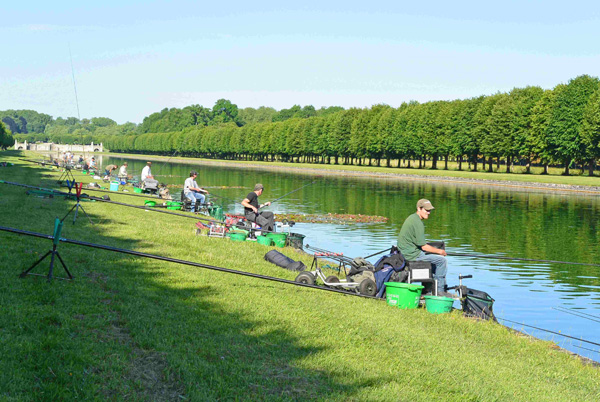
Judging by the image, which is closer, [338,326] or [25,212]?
[338,326]

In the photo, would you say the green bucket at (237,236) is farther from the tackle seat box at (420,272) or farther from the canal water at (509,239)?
the tackle seat box at (420,272)

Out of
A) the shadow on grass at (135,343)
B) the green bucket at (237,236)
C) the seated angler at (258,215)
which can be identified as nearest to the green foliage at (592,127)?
the seated angler at (258,215)

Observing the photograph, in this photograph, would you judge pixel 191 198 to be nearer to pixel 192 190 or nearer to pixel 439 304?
pixel 192 190

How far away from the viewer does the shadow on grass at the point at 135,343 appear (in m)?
6.19

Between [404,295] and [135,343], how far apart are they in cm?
598

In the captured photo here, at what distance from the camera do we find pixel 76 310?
816 cm

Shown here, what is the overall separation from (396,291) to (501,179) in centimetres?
6434

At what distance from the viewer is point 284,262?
48.8 feet

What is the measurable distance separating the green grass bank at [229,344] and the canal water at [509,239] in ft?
13.7

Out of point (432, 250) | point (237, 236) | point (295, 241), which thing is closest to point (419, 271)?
point (432, 250)

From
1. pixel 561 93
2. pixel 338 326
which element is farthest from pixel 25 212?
pixel 561 93

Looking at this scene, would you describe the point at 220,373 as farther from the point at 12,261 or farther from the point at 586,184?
the point at 586,184

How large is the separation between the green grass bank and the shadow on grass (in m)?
0.02

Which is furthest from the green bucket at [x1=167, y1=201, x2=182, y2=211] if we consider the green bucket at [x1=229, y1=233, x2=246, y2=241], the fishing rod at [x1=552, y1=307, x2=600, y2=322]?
the fishing rod at [x1=552, y1=307, x2=600, y2=322]
